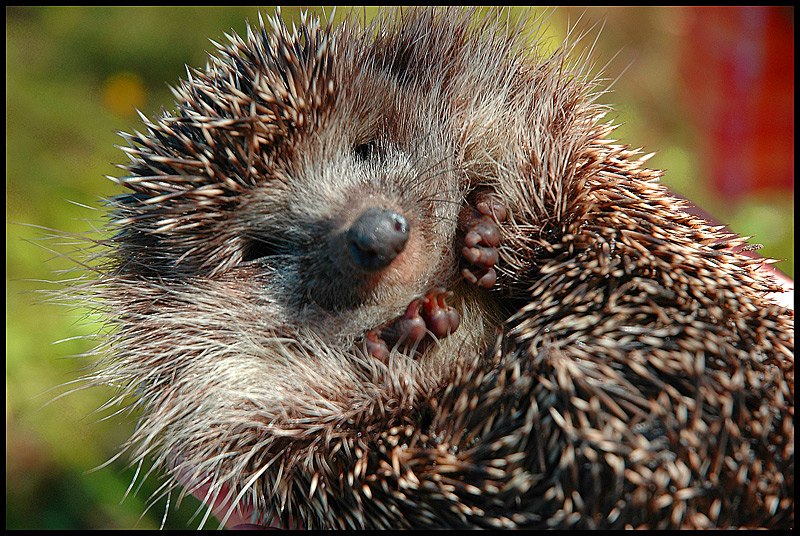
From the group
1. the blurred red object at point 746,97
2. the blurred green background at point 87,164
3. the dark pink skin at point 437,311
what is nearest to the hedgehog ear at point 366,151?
the dark pink skin at point 437,311

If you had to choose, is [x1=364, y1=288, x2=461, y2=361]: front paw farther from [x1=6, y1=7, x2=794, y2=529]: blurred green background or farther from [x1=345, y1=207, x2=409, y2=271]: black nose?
[x1=6, y1=7, x2=794, y2=529]: blurred green background

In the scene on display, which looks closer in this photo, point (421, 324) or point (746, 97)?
point (421, 324)

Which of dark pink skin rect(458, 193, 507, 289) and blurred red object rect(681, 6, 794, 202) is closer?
dark pink skin rect(458, 193, 507, 289)

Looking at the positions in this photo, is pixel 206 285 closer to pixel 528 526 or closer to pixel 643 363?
pixel 528 526

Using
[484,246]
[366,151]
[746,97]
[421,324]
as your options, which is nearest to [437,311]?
[421,324]

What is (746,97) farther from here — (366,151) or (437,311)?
(437,311)

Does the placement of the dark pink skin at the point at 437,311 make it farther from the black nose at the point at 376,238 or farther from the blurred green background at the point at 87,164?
the blurred green background at the point at 87,164

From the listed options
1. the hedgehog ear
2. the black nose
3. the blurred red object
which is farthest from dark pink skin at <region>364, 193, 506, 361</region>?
the blurred red object
